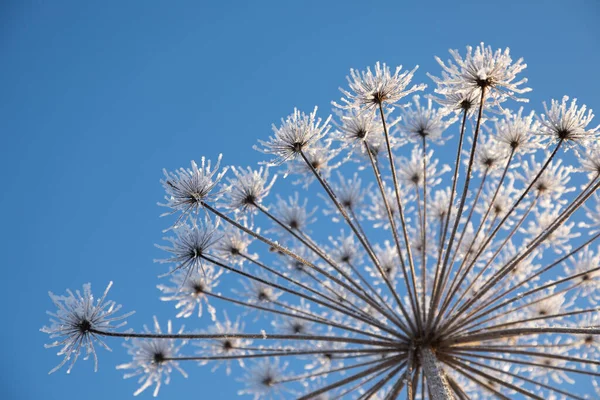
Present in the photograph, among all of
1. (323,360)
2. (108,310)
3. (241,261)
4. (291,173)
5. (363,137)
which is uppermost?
(291,173)

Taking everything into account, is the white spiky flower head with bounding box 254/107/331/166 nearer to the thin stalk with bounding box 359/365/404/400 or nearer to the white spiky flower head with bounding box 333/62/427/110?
the white spiky flower head with bounding box 333/62/427/110

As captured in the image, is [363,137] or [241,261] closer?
[363,137]

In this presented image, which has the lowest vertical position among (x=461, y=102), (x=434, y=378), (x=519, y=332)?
(x=434, y=378)

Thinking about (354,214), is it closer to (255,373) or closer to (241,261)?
(241,261)

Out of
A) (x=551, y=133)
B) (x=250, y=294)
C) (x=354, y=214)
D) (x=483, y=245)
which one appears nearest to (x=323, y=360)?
(x=250, y=294)

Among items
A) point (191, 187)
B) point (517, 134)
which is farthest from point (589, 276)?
point (191, 187)

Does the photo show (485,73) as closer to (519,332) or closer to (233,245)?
(519,332)

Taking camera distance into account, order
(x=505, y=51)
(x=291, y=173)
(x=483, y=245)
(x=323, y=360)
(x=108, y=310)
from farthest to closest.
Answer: (x=323, y=360) → (x=291, y=173) → (x=483, y=245) → (x=108, y=310) → (x=505, y=51)
